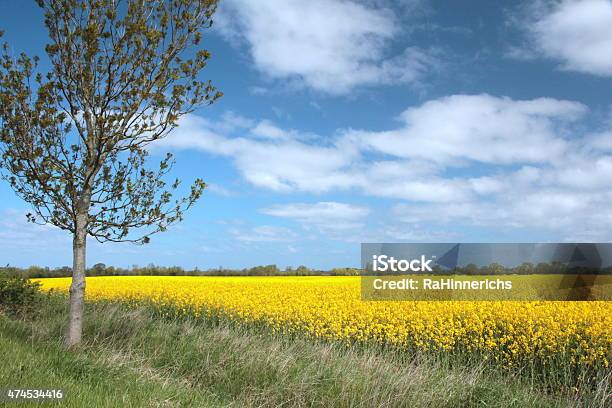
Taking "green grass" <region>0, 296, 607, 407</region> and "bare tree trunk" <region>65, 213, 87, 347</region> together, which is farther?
"bare tree trunk" <region>65, 213, 87, 347</region>

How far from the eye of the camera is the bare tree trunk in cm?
890

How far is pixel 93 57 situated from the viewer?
342 inches

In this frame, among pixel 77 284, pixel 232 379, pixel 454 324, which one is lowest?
pixel 232 379

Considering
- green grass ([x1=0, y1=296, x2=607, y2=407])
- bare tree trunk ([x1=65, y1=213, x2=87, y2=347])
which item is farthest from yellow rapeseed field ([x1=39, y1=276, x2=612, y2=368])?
bare tree trunk ([x1=65, y1=213, x2=87, y2=347])

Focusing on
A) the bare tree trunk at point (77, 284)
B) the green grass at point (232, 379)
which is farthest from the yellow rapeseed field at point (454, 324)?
the bare tree trunk at point (77, 284)

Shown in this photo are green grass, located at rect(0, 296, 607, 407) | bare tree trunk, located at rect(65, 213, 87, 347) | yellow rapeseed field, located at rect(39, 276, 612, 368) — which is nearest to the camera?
green grass, located at rect(0, 296, 607, 407)

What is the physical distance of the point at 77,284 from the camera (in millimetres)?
9055

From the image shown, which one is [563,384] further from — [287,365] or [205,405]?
[205,405]

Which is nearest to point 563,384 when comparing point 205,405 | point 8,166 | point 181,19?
point 205,405

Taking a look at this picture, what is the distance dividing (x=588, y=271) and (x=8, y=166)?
21.8m

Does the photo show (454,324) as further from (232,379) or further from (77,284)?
(77,284)

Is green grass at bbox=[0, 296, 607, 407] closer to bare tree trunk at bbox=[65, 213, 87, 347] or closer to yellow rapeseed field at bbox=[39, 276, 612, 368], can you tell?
bare tree trunk at bbox=[65, 213, 87, 347]

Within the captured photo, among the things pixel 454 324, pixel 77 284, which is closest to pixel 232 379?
pixel 77 284

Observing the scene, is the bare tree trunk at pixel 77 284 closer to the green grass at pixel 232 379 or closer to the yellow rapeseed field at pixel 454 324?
the green grass at pixel 232 379
